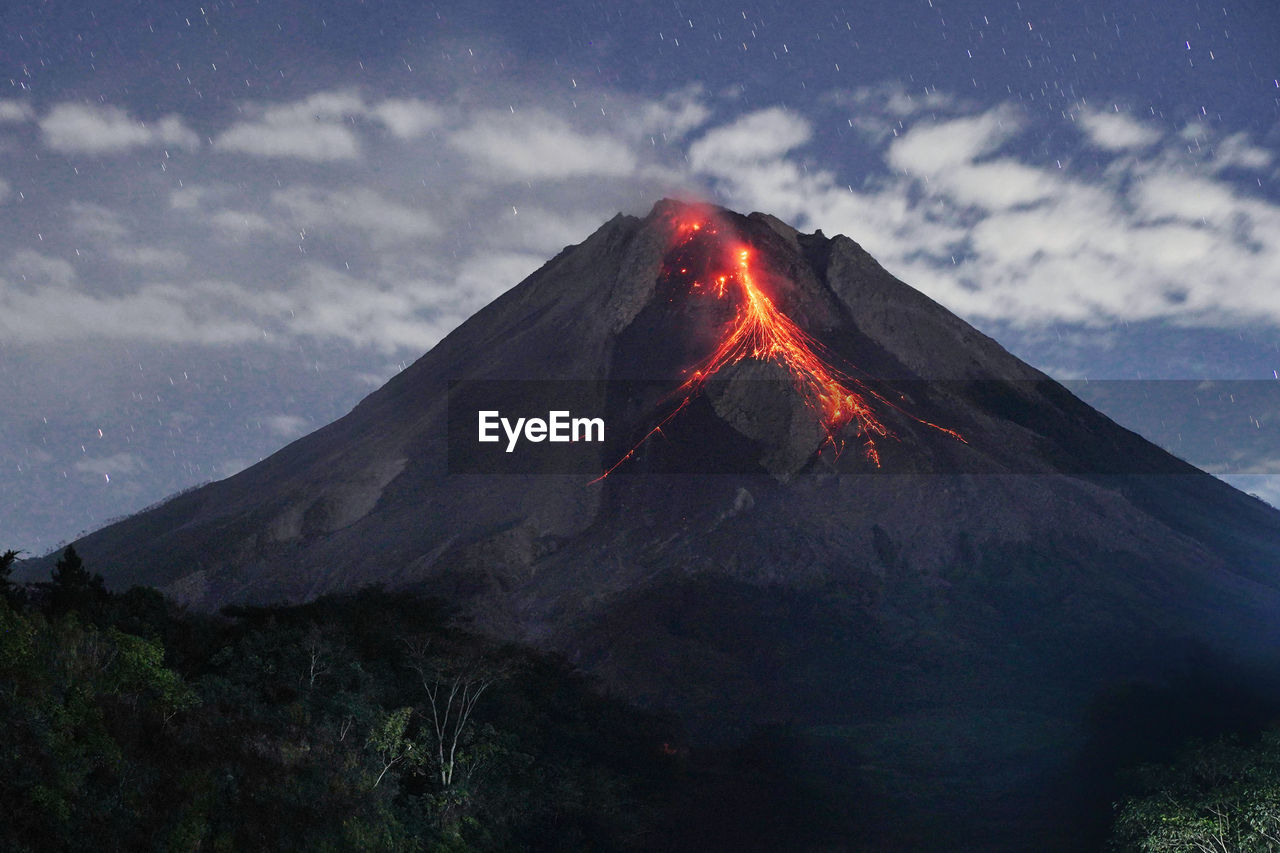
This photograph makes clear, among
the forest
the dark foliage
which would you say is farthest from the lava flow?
the dark foliage

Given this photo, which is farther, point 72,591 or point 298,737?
point 72,591

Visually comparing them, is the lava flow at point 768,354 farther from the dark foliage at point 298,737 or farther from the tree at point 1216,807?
the tree at point 1216,807

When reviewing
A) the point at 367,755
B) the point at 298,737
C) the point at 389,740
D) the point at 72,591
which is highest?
the point at 72,591

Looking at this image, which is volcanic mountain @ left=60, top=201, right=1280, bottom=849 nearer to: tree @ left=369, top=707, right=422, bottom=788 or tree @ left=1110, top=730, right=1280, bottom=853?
tree @ left=1110, top=730, right=1280, bottom=853

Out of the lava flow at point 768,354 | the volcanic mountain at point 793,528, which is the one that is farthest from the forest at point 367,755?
the lava flow at point 768,354

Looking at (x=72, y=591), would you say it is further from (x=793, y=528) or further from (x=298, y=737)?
(x=793, y=528)

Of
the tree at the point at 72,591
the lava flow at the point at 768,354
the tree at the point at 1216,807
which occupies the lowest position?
the tree at the point at 1216,807

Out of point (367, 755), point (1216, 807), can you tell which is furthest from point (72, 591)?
point (1216, 807)
